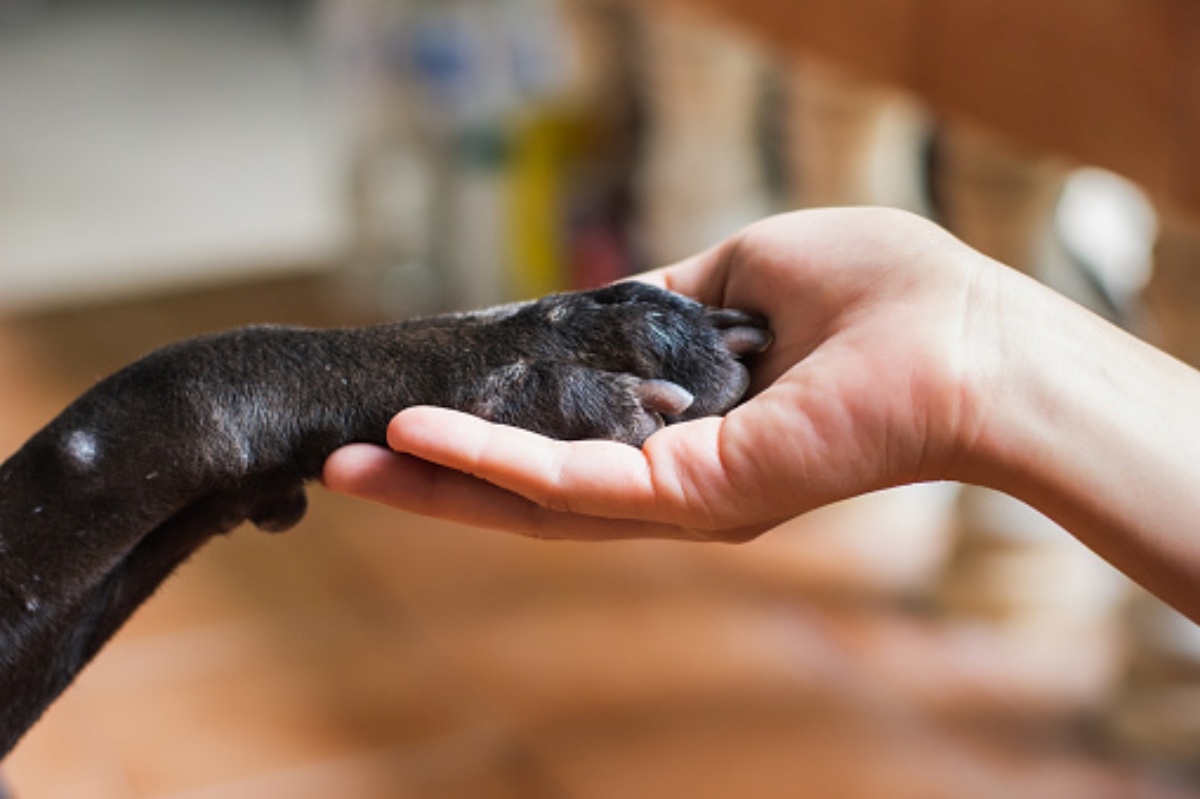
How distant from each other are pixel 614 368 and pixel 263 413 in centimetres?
21

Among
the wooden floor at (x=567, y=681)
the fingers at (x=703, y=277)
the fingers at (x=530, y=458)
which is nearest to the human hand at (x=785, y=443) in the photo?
the fingers at (x=530, y=458)

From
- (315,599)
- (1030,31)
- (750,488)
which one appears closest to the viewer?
(750,488)

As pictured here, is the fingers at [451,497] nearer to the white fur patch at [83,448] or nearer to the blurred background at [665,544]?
the white fur patch at [83,448]

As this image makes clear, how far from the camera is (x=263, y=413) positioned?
879mm

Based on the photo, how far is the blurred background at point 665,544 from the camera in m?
1.60

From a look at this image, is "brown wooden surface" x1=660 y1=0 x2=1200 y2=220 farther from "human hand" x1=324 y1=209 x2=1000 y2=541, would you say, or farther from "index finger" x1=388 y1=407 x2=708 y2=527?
"index finger" x1=388 y1=407 x2=708 y2=527

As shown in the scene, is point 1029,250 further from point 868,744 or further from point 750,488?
point 750,488

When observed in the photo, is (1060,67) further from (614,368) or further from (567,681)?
(567,681)

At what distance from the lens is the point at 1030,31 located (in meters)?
1.39

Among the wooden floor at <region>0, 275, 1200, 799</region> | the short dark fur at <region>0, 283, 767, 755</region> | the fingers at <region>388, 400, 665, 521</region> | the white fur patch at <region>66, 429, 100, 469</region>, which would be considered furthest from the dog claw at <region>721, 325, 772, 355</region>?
the wooden floor at <region>0, 275, 1200, 799</region>

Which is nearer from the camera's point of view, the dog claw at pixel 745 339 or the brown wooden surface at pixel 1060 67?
the dog claw at pixel 745 339

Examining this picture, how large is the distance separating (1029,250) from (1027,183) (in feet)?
0.29

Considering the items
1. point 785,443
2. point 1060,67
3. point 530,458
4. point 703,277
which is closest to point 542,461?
point 530,458

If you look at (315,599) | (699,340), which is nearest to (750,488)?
(699,340)
